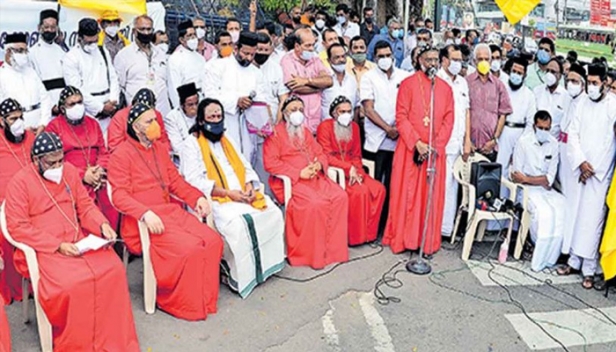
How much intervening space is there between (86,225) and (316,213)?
6.93ft

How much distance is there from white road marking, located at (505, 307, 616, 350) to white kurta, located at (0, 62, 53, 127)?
14.4 feet

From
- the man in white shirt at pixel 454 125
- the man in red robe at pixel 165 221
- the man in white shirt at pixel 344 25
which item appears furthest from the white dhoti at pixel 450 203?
the man in white shirt at pixel 344 25

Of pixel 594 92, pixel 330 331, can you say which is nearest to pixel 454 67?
pixel 594 92

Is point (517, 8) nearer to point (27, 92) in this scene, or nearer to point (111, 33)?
point (111, 33)

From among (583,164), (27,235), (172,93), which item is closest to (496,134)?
(583,164)

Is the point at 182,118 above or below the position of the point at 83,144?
above

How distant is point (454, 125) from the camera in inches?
251

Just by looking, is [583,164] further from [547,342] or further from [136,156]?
[136,156]

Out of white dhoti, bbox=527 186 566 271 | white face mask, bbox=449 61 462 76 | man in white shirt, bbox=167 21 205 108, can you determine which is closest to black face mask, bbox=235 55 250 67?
man in white shirt, bbox=167 21 205 108

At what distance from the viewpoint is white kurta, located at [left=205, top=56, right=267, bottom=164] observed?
6242 millimetres

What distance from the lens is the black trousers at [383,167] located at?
6.73m

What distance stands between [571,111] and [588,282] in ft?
5.53

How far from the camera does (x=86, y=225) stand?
443 centimetres

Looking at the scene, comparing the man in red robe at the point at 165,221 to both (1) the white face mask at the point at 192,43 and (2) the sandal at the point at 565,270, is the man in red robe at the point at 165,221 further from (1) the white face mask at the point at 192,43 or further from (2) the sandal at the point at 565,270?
(2) the sandal at the point at 565,270
